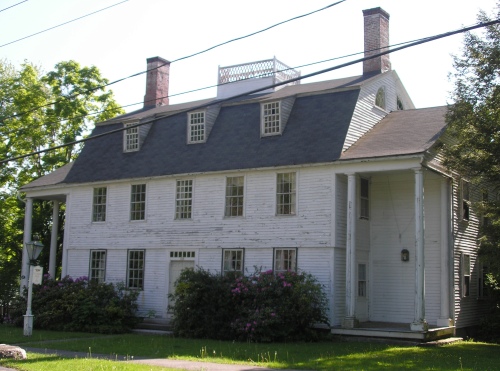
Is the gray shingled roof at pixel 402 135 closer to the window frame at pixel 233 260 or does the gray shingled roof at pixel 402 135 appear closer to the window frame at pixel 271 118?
the window frame at pixel 271 118

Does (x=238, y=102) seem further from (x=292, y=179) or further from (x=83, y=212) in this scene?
(x=83, y=212)

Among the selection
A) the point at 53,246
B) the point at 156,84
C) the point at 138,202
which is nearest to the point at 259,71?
the point at 156,84

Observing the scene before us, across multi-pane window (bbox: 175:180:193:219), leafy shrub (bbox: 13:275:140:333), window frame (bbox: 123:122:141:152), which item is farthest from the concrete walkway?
window frame (bbox: 123:122:141:152)

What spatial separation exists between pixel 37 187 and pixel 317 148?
43.2 feet

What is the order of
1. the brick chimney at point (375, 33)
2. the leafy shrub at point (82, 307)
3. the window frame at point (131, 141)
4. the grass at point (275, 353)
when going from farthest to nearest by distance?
the window frame at point (131, 141)
the brick chimney at point (375, 33)
the leafy shrub at point (82, 307)
the grass at point (275, 353)

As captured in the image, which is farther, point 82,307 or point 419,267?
point 82,307

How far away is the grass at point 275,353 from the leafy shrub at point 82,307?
211cm

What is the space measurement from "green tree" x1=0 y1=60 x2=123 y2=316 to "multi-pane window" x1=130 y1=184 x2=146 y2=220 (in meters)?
9.91

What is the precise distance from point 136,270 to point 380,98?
10.9 metres

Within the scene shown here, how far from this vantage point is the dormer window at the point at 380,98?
23.8 m

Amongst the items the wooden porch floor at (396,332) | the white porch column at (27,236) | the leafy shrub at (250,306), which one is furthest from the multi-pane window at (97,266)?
the wooden porch floor at (396,332)

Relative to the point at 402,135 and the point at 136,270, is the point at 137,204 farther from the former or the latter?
the point at 402,135

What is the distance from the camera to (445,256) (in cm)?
2041

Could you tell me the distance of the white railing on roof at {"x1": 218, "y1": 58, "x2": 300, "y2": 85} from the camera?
25.4 m
